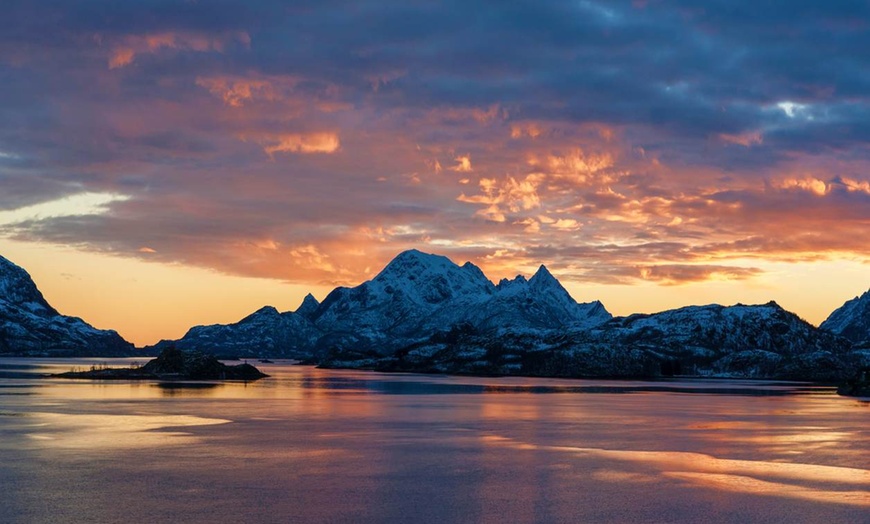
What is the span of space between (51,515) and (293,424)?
48371 mm

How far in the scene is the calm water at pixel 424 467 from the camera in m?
39.8

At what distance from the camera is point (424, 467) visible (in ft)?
178

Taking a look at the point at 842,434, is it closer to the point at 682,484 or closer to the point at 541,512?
the point at 682,484

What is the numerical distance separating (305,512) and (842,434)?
189ft

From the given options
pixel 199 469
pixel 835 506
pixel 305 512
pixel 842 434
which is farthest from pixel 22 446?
pixel 842 434

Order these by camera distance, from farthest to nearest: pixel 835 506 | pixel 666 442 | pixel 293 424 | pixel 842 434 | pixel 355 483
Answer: pixel 293 424
pixel 842 434
pixel 666 442
pixel 355 483
pixel 835 506

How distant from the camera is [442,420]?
93188mm

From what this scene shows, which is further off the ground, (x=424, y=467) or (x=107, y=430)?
(x=107, y=430)

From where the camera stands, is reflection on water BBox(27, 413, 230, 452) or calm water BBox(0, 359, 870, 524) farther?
reflection on water BBox(27, 413, 230, 452)

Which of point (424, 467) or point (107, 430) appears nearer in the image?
point (424, 467)

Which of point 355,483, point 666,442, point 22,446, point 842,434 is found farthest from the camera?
point 842,434

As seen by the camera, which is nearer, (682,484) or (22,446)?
(682,484)

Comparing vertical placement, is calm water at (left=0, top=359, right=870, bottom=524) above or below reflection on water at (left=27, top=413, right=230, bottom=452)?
below

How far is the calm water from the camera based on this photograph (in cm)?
3975
